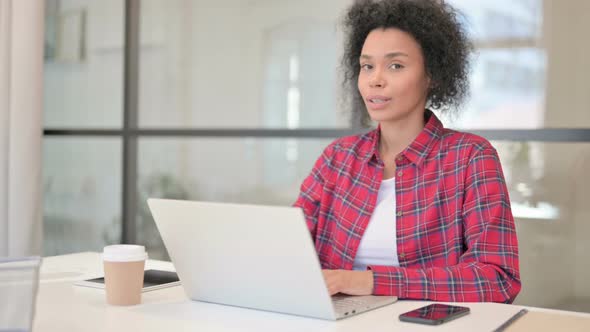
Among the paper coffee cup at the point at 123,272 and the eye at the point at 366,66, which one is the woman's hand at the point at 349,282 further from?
the eye at the point at 366,66

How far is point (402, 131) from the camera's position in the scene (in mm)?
1805

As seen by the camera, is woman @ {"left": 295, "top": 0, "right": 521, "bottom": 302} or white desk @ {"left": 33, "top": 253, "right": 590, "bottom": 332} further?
woman @ {"left": 295, "top": 0, "right": 521, "bottom": 302}

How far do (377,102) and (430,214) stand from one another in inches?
11.7

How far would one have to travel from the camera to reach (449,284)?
1.41 meters

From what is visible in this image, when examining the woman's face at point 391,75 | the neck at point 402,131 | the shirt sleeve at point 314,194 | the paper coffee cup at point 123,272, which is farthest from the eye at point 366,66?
the paper coffee cup at point 123,272

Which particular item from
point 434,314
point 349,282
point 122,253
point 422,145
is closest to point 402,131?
point 422,145

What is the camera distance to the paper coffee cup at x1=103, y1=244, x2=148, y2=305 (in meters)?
1.28

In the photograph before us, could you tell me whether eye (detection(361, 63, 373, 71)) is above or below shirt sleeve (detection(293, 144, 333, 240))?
above

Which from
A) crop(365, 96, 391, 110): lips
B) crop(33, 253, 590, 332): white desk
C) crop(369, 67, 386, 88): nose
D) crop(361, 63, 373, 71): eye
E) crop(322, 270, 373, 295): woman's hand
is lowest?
crop(33, 253, 590, 332): white desk

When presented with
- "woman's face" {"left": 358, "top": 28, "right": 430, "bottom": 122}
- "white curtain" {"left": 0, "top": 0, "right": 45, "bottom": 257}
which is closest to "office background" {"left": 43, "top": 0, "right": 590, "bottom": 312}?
"white curtain" {"left": 0, "top": 0, "right": 45, "bottom": 257}

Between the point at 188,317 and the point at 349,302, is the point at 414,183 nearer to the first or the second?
the point at 349,302

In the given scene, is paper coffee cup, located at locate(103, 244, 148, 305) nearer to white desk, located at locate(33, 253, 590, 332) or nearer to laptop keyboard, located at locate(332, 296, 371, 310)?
white desk, located at locate(33, 253, 590, 332)

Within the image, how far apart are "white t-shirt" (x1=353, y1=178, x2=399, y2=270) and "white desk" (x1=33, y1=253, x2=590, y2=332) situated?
324mm

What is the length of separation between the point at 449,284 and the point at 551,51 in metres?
1.24
